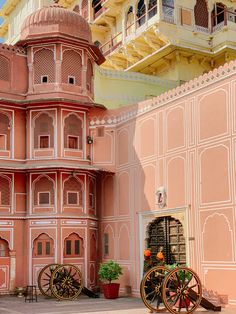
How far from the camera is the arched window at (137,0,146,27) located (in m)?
25.5

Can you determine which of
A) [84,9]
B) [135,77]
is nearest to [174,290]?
[135,77]

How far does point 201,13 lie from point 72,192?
37.2 ft

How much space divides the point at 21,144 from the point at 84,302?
6162mm

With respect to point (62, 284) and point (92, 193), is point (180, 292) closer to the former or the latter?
point (62, 284)

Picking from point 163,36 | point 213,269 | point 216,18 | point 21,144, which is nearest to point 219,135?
point 213,269

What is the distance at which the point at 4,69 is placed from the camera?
19922 mm

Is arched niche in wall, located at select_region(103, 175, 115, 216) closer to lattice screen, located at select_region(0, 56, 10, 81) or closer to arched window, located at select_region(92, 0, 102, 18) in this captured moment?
lattice screen, located at select_region(0, 56, 10, 81)

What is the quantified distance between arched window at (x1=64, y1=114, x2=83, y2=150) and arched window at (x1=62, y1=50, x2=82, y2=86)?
1360 millimetres

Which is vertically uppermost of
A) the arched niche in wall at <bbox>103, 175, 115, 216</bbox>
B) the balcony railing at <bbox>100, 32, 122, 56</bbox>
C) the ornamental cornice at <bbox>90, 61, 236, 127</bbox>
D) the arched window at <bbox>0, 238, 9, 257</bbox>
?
the balcony railing at <bbox>100, 32, 122, 56</bbox>

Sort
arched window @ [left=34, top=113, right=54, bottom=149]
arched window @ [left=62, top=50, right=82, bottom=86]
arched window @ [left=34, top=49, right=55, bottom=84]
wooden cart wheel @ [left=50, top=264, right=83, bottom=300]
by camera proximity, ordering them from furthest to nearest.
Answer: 1. arched window @ [left=62, top=50, right=82, bottom=86]
2. arched window @ [left=34, top=49, right=55, bottom=84]
3. arched window @ [left=34, top=113, right=54, bottom=149]
4. wooden cart wheel @ [left=50, top=264, right=83, bottom=300]

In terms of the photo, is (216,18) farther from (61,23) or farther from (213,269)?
(213,269)

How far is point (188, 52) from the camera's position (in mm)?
24609

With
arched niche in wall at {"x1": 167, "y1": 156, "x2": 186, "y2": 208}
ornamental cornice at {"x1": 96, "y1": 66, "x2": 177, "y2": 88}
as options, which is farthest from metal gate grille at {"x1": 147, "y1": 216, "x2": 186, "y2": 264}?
ornamental cornice at {"x1": 96, "y1": 66, "x2": 177, "y2": 88}

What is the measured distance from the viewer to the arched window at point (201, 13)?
25.6m
